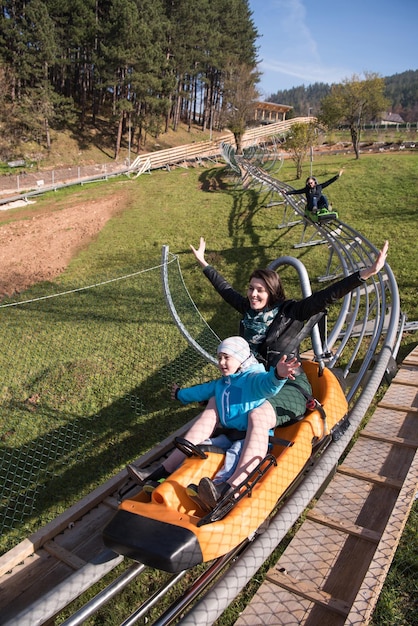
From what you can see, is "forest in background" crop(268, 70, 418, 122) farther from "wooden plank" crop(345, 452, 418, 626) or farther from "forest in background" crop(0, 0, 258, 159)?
"wooden plank" crop(345, 452, 418, 626)

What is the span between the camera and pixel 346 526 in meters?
2.87

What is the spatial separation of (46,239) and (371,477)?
12141 mm

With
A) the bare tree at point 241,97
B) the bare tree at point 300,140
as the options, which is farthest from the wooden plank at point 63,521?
the bare tree at point 241,97

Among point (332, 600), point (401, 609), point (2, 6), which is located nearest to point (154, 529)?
point (332, 600)

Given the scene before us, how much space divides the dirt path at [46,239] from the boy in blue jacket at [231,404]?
7.96 metres

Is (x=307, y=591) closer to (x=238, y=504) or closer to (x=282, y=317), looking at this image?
(x=238, y=504)

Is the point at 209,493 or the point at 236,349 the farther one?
the point at 236,349

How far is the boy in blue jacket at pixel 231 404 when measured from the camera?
2723 millimetres

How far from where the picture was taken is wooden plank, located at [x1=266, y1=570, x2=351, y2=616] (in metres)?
2.34

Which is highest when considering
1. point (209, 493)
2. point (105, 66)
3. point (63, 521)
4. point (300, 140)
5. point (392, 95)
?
point (392, 95)

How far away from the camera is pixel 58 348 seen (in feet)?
22.7

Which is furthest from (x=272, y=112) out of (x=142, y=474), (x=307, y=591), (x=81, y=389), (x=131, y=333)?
(x=307, y=591)

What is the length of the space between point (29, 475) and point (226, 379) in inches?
109

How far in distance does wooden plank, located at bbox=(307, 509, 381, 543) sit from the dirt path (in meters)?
8.51
